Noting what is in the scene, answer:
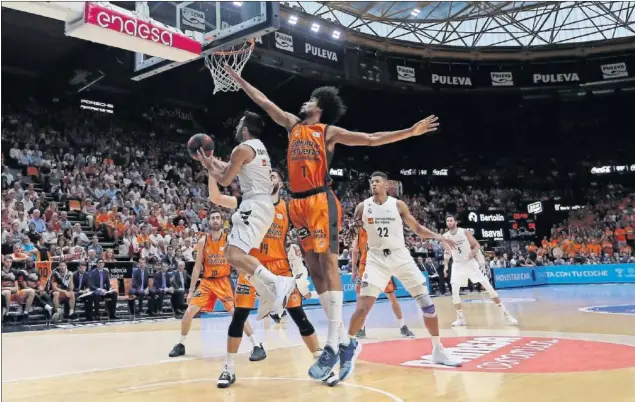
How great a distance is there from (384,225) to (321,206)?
1824 mm

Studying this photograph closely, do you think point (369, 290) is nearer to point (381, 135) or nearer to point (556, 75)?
point (381, 135)

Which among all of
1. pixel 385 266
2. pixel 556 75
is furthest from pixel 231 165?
pixel 556 75

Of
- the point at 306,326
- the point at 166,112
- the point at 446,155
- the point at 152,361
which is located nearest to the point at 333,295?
the point at 306,326

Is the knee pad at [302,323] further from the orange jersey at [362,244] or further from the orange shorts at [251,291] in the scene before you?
the orange jersey at [362,244]

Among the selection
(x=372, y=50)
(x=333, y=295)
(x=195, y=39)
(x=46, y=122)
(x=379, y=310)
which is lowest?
(x=379, y=310)

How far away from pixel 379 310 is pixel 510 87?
63.7 feet

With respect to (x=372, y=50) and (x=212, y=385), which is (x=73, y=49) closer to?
(x=372, y=50)

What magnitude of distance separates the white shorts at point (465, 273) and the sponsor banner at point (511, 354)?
245 centimetres

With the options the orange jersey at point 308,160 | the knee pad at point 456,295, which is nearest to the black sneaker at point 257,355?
the orange jersey at point 308,160

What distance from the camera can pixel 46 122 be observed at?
64.5ft

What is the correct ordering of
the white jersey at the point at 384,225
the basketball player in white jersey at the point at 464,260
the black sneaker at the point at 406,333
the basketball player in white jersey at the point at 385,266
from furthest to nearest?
the basketball player in white jersey at the point at 464,260 < the black sneaker at the point at 406,333 < the white jersey at the point at 384,225 < the basketball player in white jersey at the point at 385,266

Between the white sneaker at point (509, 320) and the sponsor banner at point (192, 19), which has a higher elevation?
the sponsor banner at point (192, 19)

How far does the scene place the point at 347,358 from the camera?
473 centimetres

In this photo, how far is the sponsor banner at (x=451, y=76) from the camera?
27266mm
